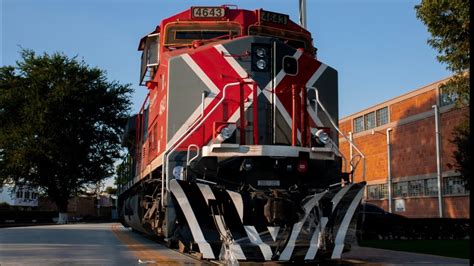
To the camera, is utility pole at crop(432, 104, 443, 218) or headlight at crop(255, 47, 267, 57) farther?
utility pole at crop(432, 104, 443, 218)

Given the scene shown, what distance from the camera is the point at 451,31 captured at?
15953 mm

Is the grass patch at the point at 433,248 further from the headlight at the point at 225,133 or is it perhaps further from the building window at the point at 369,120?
the building window at the point at 369,120

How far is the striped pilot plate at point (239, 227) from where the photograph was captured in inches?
290

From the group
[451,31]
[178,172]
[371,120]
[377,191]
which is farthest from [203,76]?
[371,120]

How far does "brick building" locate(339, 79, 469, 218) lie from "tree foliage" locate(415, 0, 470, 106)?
1189 centimetres

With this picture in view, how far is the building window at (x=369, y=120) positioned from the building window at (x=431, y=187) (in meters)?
7.54

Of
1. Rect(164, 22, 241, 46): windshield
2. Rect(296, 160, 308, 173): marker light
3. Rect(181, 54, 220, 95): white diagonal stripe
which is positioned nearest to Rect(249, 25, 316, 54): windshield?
Rect(164, 22, 241, 46): windshield

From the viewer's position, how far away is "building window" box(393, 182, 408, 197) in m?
34.8

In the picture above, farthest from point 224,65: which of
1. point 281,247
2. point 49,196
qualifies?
point 49,196

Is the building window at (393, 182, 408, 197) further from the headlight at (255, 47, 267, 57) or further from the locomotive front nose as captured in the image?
the locomotive front nose

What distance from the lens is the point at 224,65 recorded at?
9.01 metres

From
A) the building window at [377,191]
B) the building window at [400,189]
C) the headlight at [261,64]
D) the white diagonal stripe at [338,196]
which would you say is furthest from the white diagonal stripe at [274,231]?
the building window at [377,191]

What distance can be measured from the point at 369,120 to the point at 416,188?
7.54m

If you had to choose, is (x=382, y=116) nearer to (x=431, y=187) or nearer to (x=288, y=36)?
(x=431, y=187)
